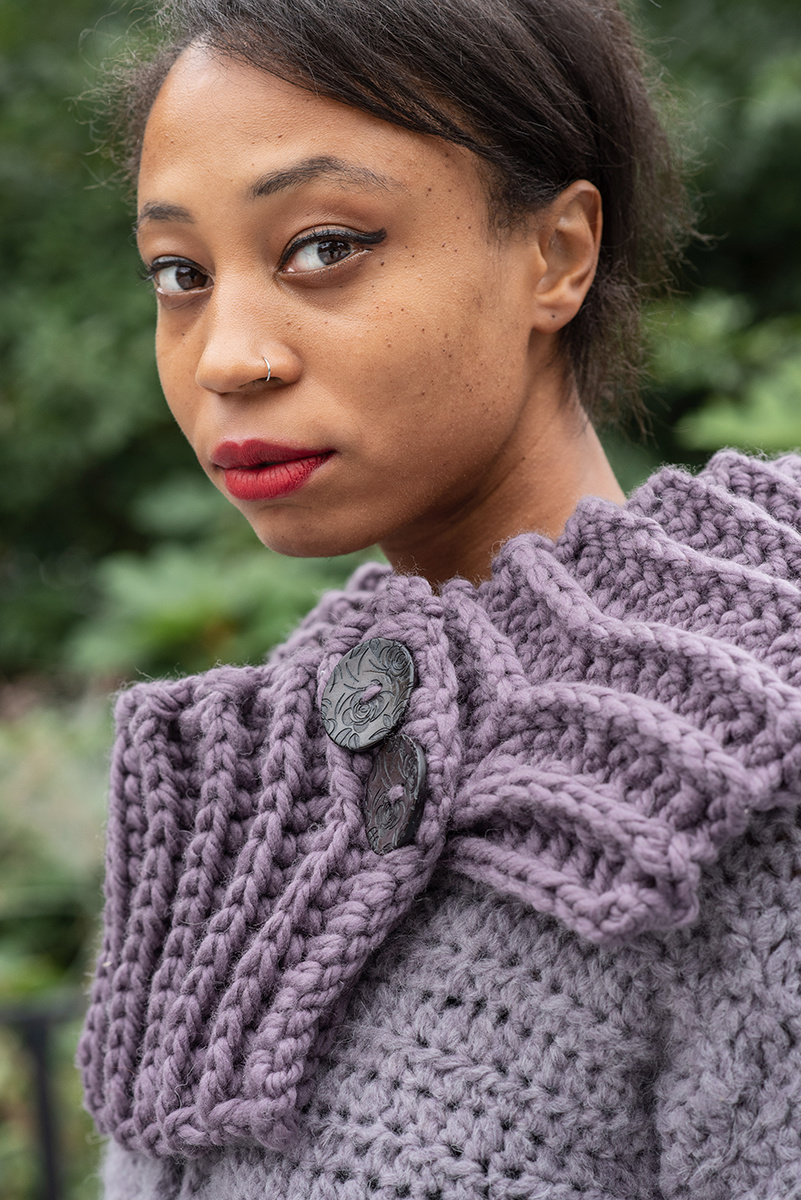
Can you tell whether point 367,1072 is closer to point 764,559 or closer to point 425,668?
point 425,668

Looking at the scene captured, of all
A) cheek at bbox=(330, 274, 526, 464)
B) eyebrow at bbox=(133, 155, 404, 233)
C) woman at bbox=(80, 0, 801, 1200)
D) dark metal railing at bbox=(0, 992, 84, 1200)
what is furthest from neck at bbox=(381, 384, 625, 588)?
dark metal railing at bbox=(0, 992, 84, 1200)

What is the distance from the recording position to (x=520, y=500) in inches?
52.1

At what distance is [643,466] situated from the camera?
14.0 feet

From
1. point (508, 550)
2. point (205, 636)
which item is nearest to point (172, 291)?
point (508, 550)

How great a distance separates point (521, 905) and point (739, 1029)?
8.6 inches

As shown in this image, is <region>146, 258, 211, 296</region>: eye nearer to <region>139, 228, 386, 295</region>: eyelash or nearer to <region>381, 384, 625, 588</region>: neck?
<region>139, 228, 386, 295</region>: eyelash

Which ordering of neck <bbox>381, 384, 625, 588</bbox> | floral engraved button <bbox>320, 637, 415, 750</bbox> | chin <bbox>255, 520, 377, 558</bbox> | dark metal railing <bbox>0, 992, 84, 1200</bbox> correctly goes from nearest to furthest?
floral engraved button <bbox>320, 637, 415, 750</bbox>, chin <bbox>255, 520, 377, 558</bbox>, neck <bbox>381, 384, 625, 588</bbox>, dark metal railing <bbox>0, 992, 84, 1200</bbox>

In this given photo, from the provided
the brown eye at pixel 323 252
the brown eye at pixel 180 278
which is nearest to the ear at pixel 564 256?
the brown eye at pixel 323 252

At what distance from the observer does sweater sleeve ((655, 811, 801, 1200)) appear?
930mm

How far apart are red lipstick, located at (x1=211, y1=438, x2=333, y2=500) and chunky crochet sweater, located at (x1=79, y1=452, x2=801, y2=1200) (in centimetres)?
16

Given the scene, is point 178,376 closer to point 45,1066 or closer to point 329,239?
point 329,239

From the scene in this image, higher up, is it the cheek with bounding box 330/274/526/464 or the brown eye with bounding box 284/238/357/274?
the brown eye with bounding box 284/238/357/274

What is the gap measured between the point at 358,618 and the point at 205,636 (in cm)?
298

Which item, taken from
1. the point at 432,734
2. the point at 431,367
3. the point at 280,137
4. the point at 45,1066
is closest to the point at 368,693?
the point at 432,734
